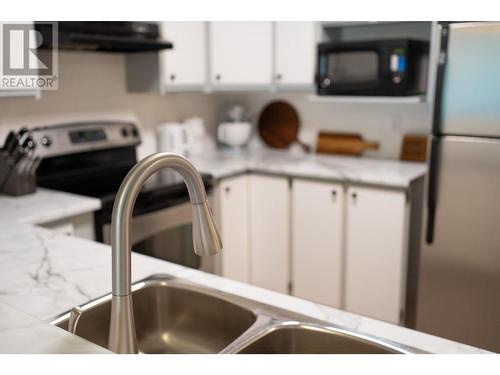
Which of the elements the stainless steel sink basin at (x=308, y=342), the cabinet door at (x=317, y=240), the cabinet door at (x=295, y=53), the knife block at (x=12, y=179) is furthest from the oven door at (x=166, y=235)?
the stainless steel sink basin at (x=308, y=342)

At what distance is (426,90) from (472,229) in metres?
0.99

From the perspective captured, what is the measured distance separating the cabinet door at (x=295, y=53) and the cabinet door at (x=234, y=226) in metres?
0.67

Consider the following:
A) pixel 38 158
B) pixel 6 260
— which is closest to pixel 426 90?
→ pixel 38 158

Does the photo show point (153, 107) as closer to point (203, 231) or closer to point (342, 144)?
point (342, 144)

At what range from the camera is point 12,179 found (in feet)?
7.63

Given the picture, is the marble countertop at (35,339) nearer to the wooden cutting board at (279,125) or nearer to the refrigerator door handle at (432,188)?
the refrigerator door handle at (432,188)

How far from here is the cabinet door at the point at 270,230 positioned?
313cm

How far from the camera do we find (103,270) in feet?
4.83

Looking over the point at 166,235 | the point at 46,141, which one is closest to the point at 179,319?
the point at 166,235

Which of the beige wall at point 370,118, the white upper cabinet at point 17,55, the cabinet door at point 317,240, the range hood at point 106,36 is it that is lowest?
the cabinet door at point 317,240

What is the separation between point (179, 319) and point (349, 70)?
1998 millimetres

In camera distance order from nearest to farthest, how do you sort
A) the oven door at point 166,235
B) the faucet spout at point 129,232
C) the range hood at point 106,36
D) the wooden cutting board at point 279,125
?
1. the faucet spout at point 129,232
2. the range hood at point 106,36
3. the oven door at point 166,235
4. the wooden cutting board at point 279,125

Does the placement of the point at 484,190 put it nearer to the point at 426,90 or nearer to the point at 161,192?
the point at 426,90

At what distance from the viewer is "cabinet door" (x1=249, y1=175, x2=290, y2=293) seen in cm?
313
